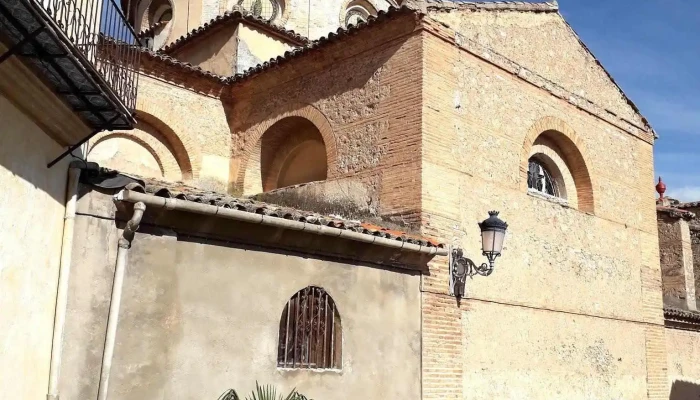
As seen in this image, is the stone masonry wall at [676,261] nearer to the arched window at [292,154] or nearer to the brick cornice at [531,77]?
the brick cornice at [531,77]

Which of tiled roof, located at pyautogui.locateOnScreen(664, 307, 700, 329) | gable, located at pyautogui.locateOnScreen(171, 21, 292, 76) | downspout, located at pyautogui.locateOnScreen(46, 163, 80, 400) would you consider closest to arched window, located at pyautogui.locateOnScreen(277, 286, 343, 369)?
downspout, located at pyautogui.locateOnScreen(46, 163, 80, 400)

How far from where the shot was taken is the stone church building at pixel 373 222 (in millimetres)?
6102

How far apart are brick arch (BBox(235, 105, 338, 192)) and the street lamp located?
2.25 metres

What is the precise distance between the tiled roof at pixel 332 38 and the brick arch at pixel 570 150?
9.73 ft

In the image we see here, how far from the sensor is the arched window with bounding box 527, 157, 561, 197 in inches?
445

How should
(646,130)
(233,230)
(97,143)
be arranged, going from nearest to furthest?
(233,230)
(97,143)
(646,130)

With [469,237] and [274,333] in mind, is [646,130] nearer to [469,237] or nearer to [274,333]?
[469,237]

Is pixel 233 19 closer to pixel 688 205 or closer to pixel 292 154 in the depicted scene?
pixel 292 154

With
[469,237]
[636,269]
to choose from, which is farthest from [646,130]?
[469,237]

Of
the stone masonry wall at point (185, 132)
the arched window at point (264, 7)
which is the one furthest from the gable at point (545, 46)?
the arched window at point (264, 7)

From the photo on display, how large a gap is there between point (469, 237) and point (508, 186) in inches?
51.1

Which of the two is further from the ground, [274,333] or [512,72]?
[512,72]

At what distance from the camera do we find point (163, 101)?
37.1 ft

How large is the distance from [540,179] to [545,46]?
2126mm
